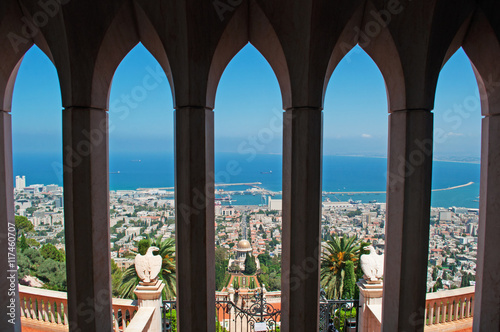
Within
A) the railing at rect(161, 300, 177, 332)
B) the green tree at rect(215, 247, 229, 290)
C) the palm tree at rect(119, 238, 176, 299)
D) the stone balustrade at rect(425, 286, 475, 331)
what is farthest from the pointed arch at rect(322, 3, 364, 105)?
the palm tree at rect(119, 238, 176, 299)

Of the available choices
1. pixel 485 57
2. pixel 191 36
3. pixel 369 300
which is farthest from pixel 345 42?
pixel 369 300

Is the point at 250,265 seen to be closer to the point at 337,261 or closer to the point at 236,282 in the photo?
the point at 236,282

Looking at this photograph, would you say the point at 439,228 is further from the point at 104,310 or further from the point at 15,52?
the point at 15,52

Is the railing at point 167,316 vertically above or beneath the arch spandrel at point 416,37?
beneath

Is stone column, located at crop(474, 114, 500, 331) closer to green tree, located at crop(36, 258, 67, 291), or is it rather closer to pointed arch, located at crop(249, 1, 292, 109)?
pointed arch, located at crop(249, 1, 292, 109)

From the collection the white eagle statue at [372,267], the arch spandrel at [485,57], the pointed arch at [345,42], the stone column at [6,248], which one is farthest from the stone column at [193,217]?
the white eagle statue at [372,267]

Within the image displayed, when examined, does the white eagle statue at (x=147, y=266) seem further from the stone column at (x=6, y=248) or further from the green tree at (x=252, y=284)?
the green tree at (x=252, y=284)
